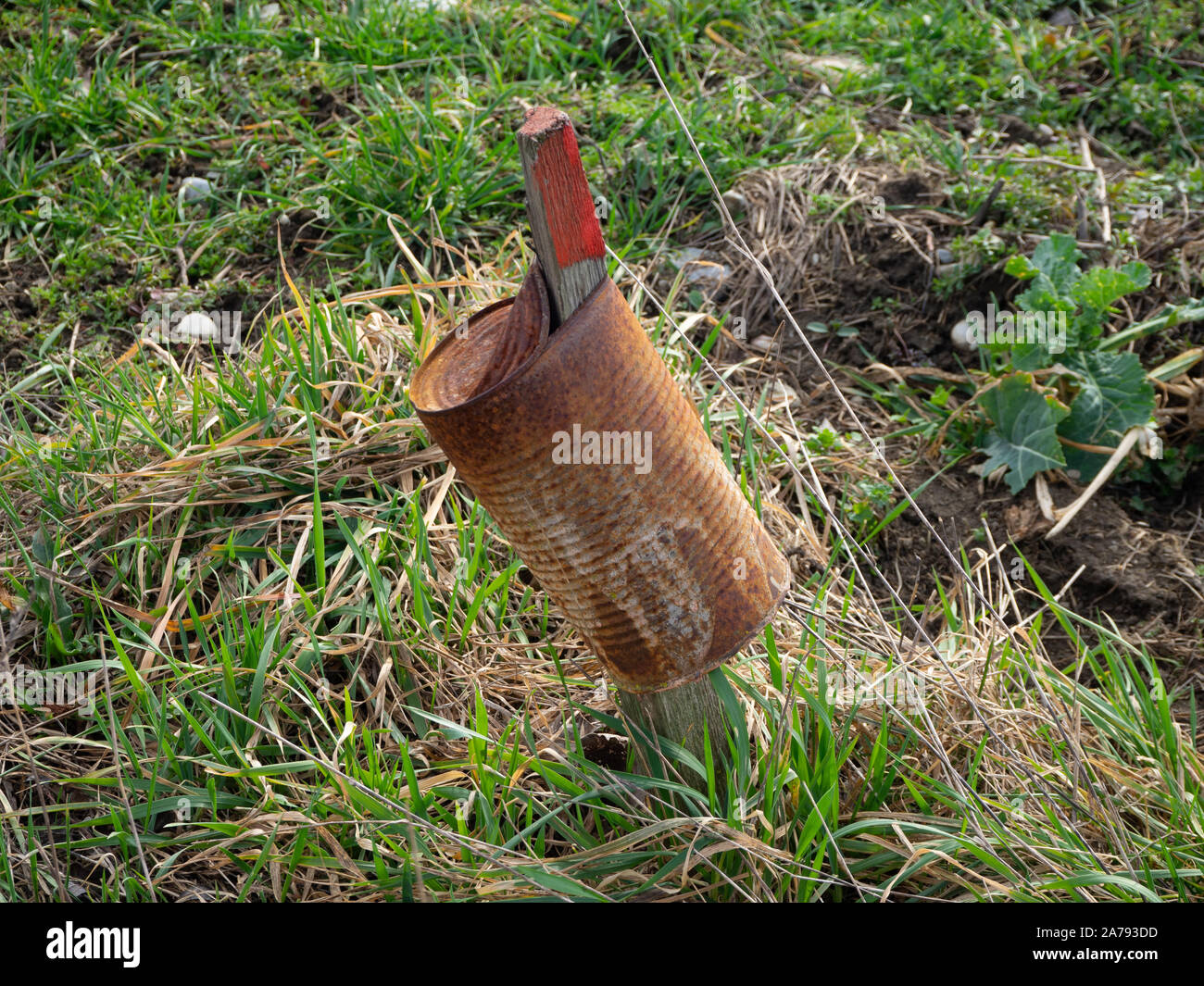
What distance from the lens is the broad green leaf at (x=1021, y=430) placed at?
2.72 meters

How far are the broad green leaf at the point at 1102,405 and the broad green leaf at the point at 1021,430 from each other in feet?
0.33

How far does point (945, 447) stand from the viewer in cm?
295

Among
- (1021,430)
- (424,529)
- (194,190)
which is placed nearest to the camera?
(424,529)

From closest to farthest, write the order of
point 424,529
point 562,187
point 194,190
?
point 562,187 < point 424,529 < point 194,190

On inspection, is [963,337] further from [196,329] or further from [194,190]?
[194,190]

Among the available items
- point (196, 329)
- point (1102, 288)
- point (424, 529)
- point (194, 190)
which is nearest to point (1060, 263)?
point (1102, 288)

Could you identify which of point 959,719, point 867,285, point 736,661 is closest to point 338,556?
point 736,661

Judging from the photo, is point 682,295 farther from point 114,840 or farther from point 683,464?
point 114,840

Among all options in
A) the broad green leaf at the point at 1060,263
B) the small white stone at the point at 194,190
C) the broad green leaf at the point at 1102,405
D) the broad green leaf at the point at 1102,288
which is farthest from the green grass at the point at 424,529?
the broad green leaf at the point at 1102,405

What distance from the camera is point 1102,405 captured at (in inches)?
109

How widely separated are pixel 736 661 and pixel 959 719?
1.61 feet

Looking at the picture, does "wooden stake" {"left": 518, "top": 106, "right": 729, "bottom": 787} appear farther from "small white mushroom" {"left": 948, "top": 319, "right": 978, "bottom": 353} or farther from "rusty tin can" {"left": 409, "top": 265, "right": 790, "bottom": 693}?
"small white mushroom" {"left": 948, "top": 319, "right": 978, "bottom": 353}

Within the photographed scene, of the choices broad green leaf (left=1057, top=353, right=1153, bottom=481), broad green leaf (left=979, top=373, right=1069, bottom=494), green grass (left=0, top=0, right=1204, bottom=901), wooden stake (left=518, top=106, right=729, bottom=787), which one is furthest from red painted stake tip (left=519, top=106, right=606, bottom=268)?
broad green leaf (left=1057, top=353, right=1153, bottom=481)

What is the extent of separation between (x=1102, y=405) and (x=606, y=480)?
195 centimetres
